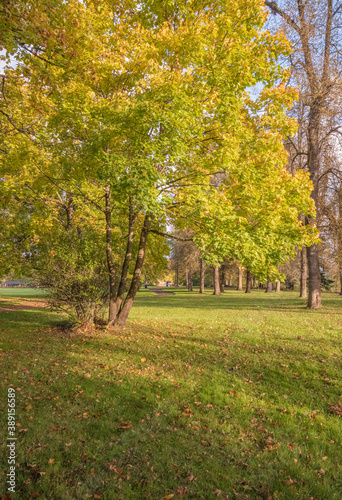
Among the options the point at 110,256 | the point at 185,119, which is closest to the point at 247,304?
the point at 110,256

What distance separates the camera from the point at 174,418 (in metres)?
4.76

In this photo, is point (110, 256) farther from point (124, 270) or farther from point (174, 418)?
point (174, 418)

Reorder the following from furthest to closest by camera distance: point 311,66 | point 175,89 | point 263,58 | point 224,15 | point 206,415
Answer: point 311,66 < point 263,58 < point 224,15 < point 175,89 < point 206,415

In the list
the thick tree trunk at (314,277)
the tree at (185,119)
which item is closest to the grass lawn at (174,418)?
the tree at (185,119)

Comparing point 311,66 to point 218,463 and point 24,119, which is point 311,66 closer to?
point 24,119

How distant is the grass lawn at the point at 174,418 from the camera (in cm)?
336

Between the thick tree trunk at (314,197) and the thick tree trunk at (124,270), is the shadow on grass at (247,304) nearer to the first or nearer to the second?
the thick tree trunk at (314,197)

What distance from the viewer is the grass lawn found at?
336 centimetres

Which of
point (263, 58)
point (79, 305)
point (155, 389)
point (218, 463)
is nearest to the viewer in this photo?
point (218, 463)

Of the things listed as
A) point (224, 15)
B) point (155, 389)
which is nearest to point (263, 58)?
point (224, 15)

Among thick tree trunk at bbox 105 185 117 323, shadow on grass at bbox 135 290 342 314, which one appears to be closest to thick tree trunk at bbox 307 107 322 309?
shadow on grass at bbox 135 290 342 314

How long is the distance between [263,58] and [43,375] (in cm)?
1063

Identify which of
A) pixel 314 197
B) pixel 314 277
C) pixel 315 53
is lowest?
pixel 314 277

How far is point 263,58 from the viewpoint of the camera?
8.72 meters
